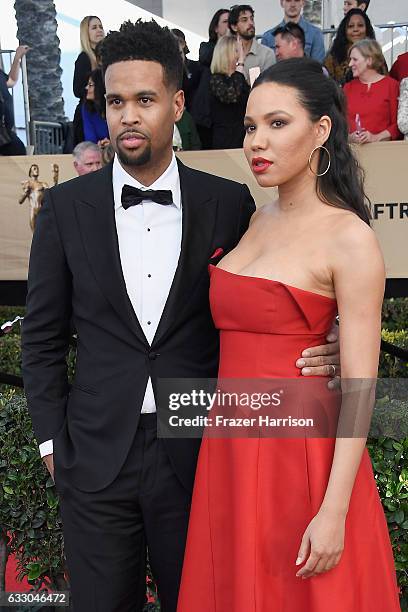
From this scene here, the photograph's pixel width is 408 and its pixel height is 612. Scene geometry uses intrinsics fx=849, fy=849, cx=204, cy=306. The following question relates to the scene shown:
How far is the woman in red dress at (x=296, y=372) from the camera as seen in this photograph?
2158 mm

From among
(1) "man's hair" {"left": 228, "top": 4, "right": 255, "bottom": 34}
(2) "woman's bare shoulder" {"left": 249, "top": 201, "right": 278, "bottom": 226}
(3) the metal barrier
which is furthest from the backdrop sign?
(2) "woman's bare shoulder" {"left": 249, "top": 201, "right": 278, "bottom": 226}

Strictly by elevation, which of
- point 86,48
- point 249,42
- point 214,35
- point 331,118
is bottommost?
point 331,118

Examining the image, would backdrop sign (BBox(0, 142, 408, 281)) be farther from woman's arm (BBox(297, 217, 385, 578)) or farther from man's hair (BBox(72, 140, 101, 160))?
woman's arm (BBox(297, 217, 385, 578))

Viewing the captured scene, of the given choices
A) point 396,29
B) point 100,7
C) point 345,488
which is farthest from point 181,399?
point 396,29

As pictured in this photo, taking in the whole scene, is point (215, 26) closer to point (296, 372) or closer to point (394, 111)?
point (394, 111)

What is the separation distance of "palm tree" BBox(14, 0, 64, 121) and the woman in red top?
17.1 ft

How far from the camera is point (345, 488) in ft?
7.07

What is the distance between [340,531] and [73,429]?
843 mm

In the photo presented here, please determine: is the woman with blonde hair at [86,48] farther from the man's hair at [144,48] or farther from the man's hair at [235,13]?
the man's hair at [144,48]

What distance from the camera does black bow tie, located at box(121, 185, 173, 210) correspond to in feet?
8.11

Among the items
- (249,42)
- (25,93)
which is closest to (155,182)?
(249,42)

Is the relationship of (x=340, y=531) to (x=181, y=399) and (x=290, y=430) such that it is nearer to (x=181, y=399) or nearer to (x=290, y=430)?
(x=290, y=430)

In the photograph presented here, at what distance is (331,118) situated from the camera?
92.7 inches

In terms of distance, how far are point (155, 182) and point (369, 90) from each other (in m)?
4.17
